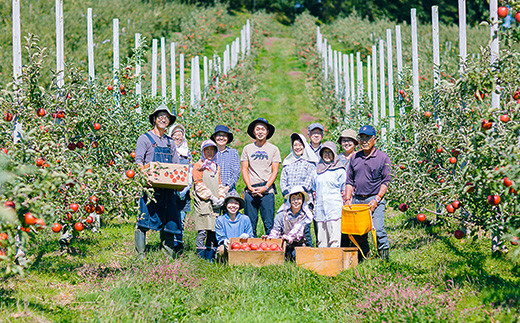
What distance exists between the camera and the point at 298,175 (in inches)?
270

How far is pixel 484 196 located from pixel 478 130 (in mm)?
633

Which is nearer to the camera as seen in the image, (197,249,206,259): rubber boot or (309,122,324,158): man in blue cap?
(197,249,206,259): rubber boot

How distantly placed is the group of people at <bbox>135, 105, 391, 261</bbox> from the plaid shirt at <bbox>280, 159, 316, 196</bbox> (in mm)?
14

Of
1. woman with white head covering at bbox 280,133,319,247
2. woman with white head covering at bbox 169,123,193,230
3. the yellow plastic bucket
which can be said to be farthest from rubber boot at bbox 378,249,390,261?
woman with white head covering at bbox 169,123,193,230

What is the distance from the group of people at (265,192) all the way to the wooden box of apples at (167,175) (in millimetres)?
387

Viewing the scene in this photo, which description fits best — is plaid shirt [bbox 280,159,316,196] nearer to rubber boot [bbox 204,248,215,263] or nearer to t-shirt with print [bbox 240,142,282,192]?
t-shirt with print [bbox 240,142,282,192]

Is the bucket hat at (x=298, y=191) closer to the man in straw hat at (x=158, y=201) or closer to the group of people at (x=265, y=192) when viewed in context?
the group of people at (x=265, y=192)

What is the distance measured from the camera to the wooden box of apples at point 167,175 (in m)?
5.38

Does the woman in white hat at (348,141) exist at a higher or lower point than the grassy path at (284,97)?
lower

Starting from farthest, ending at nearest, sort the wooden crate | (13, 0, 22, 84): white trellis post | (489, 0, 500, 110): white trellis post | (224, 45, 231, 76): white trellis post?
(224, 45, 231, 76): white trellis post, the wooden crate, (13, 0, 22, 84): white trellis post, (489, 0, 500, 110): white trellis post

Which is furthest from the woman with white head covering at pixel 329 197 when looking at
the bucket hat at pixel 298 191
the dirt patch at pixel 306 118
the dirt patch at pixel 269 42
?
the dirt patch at pixel 269 42

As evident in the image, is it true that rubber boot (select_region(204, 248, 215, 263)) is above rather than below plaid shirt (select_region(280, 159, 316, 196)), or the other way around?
Answer: below

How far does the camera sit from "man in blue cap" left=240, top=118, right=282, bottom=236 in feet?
22.7

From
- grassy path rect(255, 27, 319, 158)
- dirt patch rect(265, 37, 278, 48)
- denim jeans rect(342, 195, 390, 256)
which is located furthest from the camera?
dirt patch rect(265, 37, 278, 48)
